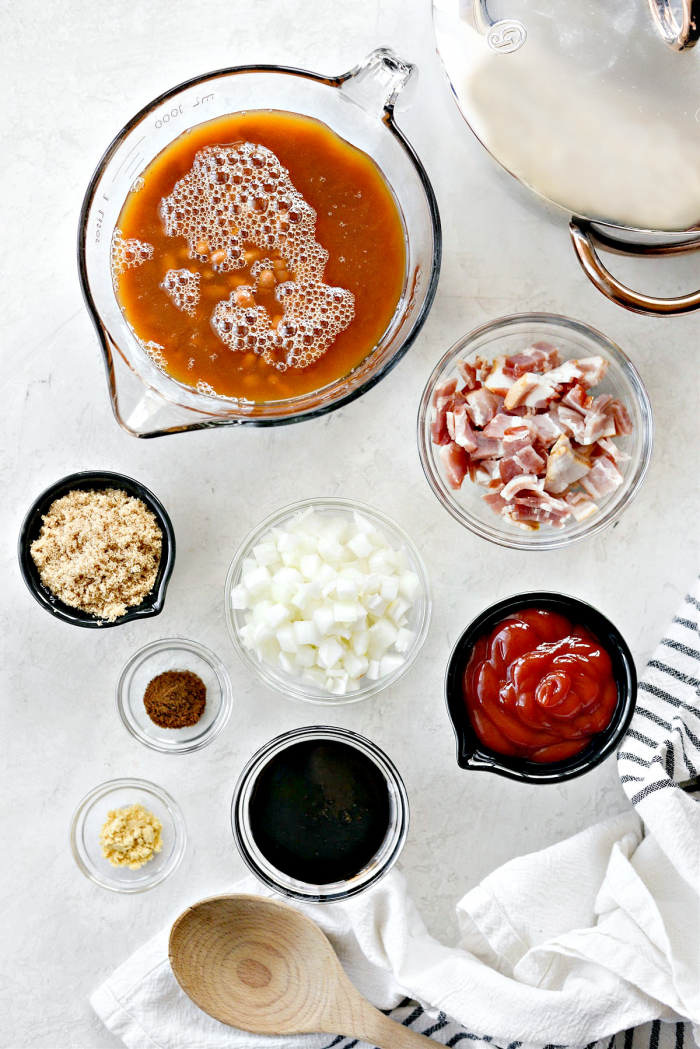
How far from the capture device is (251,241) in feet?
4.73

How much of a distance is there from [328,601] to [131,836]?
2.04 ft

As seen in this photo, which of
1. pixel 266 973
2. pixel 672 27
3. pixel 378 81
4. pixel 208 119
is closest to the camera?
pixel 672 27

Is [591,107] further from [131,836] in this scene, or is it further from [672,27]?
[131,836]

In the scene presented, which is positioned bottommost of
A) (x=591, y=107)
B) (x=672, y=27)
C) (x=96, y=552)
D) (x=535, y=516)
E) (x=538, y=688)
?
(x=96, y=552)

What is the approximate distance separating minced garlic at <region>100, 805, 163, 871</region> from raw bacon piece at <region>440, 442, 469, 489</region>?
2.96 ft

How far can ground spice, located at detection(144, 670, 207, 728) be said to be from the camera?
1.63 metres

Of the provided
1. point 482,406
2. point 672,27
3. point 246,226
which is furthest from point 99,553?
point 672,27

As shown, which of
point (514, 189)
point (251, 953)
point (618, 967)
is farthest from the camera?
point (251, 953)

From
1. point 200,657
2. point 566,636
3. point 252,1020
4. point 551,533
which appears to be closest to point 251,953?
point 252,1020

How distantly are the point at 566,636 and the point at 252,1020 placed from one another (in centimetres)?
94

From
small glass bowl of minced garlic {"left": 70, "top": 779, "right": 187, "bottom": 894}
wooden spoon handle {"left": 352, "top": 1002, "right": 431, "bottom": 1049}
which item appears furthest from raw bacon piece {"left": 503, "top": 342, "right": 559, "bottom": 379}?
wooden spoon handle {"left": 352, "top": 1002, "right": 431, "bottom": 1049}

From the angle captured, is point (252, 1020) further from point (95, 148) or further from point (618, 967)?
point (95, 148)

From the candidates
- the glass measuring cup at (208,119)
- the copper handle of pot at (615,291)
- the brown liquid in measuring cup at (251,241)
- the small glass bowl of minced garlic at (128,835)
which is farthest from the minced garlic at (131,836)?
the copper handle of pot at (615,291)

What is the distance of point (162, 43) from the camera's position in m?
1.59
